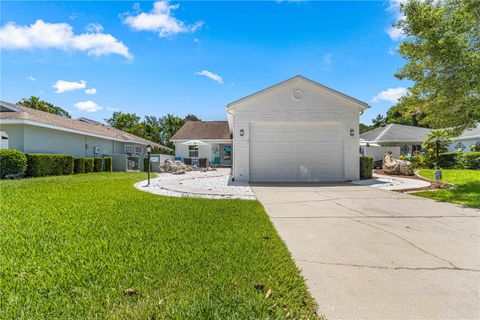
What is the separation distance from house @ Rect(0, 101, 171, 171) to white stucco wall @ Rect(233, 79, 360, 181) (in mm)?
10998

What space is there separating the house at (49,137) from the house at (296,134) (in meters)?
10.9

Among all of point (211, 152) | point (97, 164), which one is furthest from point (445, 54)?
point (211, 152)

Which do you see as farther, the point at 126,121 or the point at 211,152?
the point at 126,121

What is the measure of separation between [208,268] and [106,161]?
17996 millimetres

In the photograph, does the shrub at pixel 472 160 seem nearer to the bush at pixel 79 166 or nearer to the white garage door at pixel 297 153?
the white garage door at pixel 297 153

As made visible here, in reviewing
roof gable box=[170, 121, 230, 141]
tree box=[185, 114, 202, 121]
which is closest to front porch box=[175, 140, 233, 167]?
roof gable box=[170, 121, 230, 141]

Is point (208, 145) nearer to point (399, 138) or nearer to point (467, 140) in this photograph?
point (399, 138)

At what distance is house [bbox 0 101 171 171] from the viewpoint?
12.9 m

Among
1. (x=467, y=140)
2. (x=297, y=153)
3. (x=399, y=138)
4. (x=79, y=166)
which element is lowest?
(x=79, y=166)

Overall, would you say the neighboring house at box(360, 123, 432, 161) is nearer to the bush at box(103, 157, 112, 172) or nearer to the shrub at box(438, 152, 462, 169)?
the shrub at box(438, 152, 462, 169)

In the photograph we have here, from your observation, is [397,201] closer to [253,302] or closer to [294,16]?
[253,302]

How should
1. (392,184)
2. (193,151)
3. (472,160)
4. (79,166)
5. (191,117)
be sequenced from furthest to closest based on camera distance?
(191,117)
(193,151)
(472,160)
(79,166)
(392,184)

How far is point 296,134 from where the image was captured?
11727 millimetres

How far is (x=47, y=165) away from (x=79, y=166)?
2.50 metres
